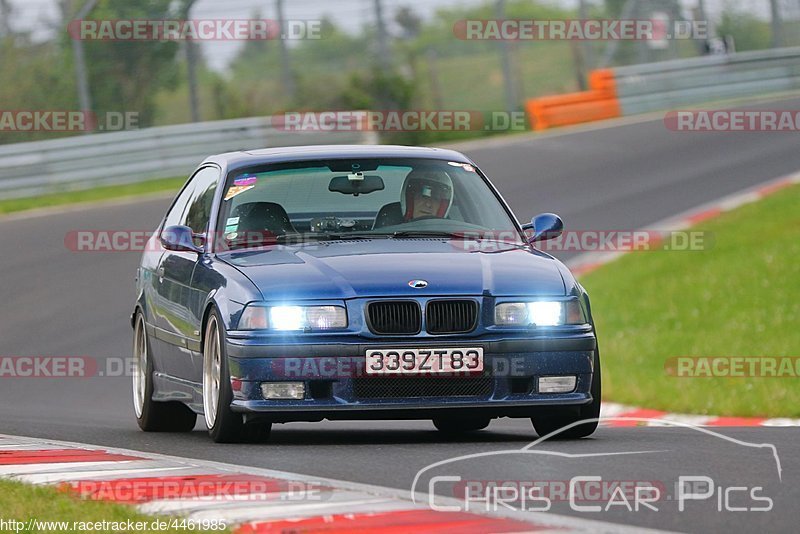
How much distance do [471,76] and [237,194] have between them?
3812cm

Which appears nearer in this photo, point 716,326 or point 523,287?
point 523,287

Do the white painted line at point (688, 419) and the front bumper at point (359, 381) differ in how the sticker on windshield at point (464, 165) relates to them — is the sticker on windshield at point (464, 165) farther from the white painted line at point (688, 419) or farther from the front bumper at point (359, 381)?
the white painted line at point (688, 419)

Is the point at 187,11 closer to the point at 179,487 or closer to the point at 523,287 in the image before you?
the point at 523,287

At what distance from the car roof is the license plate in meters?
1.83

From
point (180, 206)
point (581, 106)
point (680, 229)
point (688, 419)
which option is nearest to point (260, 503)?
point (180, 206)

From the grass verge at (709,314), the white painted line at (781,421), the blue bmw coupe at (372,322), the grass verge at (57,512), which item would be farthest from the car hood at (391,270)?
the grass verge at (709,314)

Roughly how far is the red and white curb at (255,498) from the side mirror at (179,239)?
5.30 feet

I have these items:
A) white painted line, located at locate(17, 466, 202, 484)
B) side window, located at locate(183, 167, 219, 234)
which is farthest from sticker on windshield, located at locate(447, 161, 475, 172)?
white painted line, located at locate(17, 466, 202, 484)

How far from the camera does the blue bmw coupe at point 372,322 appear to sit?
7.62m

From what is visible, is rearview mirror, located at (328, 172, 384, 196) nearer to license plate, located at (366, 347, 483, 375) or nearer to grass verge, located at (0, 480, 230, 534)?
license plate, located at (366, 347, 483, 375)

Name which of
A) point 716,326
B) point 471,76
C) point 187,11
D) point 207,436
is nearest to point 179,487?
point 207,436

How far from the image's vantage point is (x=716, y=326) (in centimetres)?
1416

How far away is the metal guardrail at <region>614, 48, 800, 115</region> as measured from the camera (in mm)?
29844

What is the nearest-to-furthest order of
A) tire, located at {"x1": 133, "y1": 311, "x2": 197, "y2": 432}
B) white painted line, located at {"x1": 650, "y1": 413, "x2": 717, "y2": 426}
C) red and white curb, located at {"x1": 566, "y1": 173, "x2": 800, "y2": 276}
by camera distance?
tire, located at {"x1": 133, "y1": 311, "x2": 197, "y2": 432} < white painted line, located at {"x1": 650, "y1": 413, "x2": 717, "y2": 426} < red and white curb, located at {"x1": 566, "y1": 173, "x2": 800, "y2": 276}
